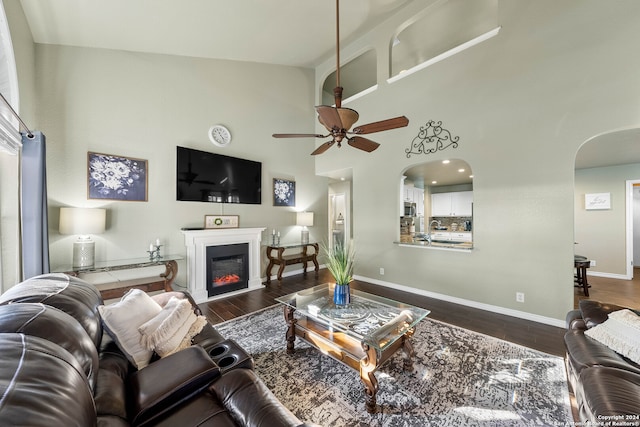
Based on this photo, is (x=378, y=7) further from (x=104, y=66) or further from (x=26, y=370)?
(x=26, y=370)

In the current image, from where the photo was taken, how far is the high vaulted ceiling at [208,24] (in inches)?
101

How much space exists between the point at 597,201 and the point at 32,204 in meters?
8.62

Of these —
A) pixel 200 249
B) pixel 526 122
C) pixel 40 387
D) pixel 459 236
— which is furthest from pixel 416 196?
pixel 40 387

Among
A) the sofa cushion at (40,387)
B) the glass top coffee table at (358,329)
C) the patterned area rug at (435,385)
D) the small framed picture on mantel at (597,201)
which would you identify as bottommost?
the patterned area rug at (435,385)

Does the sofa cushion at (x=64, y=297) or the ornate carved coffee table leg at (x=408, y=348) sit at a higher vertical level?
the sofa cushion at (x=64, y=297)

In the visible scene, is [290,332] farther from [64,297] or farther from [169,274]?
[169,274]

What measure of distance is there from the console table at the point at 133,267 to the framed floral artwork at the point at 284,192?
2.11 metres

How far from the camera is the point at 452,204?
275 inches

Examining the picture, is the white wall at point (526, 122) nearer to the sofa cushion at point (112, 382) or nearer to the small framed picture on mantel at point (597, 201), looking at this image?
the small framed picture on mantel at point (597, 201)

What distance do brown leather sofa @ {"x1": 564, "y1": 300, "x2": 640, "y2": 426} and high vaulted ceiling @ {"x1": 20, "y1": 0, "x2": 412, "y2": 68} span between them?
4435 mm

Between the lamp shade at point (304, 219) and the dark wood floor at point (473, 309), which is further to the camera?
the lamp shade at point (304, 219)

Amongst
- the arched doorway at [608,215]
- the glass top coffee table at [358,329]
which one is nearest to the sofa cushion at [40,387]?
the glass top coffee table at [358,329]

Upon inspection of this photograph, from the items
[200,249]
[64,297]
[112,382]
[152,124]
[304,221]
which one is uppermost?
[152,124]

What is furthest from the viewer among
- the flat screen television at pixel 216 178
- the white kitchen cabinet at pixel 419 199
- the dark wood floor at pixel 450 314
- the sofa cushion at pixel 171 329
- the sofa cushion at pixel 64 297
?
the white kitchen cabinet at pixel 419 199
